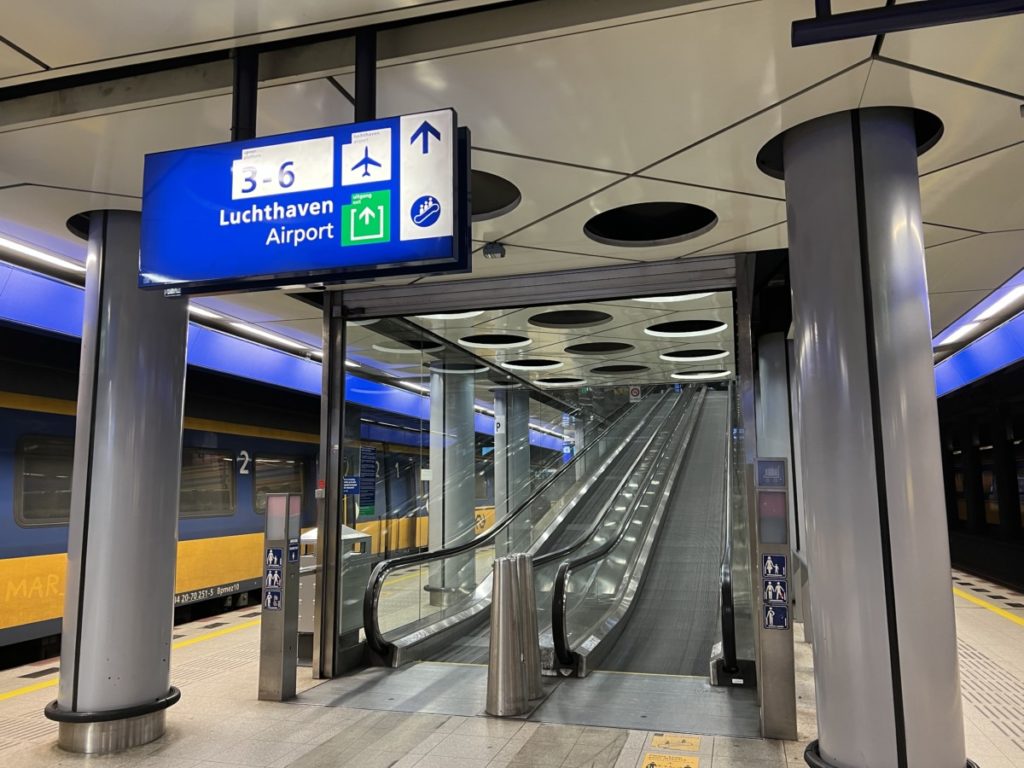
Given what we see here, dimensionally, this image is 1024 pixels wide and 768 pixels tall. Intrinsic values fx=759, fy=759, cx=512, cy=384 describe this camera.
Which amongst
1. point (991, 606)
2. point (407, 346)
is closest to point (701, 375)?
point (991, 606)

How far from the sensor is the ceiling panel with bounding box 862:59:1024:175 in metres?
3.12

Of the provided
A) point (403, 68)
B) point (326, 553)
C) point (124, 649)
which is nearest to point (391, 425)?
point (326, 553)

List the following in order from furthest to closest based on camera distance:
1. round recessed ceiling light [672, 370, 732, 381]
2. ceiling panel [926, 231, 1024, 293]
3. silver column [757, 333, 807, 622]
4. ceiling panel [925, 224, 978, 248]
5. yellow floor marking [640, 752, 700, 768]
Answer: round recessed ceiling light [672, 370, 732, 381] < silver column [757, 333, 807, 622] < ceiling panel [926, 231, 1024, 293] < ceiling panel [925, 224, 978, 248] < yellow floor marking [640, 752, 700, 768]

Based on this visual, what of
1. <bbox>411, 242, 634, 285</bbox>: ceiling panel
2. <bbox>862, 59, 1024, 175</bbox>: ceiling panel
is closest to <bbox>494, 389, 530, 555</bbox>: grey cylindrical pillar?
<bbox>411, 242, 634, 285</bbox>: ceiling panel

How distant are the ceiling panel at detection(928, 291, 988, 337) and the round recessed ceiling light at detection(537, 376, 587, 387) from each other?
18.7 ft

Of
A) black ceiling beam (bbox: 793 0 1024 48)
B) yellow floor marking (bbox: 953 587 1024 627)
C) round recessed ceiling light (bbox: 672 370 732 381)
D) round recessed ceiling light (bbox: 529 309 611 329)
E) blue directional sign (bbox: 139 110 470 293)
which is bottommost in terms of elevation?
yellow floor marking (bbox: 953 587 1024 627)

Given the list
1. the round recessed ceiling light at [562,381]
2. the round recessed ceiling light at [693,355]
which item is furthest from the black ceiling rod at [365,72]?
the round recessed ceiling light at [562,381]

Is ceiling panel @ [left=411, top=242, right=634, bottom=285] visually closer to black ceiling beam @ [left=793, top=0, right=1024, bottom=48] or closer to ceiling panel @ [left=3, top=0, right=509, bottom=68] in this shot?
ceiling panel @ [left=3, top=0, right=509, bottom=68]

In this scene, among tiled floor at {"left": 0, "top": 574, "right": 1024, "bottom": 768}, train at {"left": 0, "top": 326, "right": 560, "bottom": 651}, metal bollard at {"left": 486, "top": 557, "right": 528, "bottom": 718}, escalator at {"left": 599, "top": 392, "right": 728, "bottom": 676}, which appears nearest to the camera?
tiled floor at {"left": 0, "top": 574, "right": 1024, "bottom": 768}

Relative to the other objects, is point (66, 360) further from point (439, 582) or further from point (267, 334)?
point (439, 582)

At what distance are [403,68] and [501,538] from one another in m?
7.34

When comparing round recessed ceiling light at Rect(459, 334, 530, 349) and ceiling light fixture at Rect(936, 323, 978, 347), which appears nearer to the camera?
round recessed ceiling light at Rect(459, 334, 530, 349)

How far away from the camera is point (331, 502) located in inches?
263

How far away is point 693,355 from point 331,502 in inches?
233
